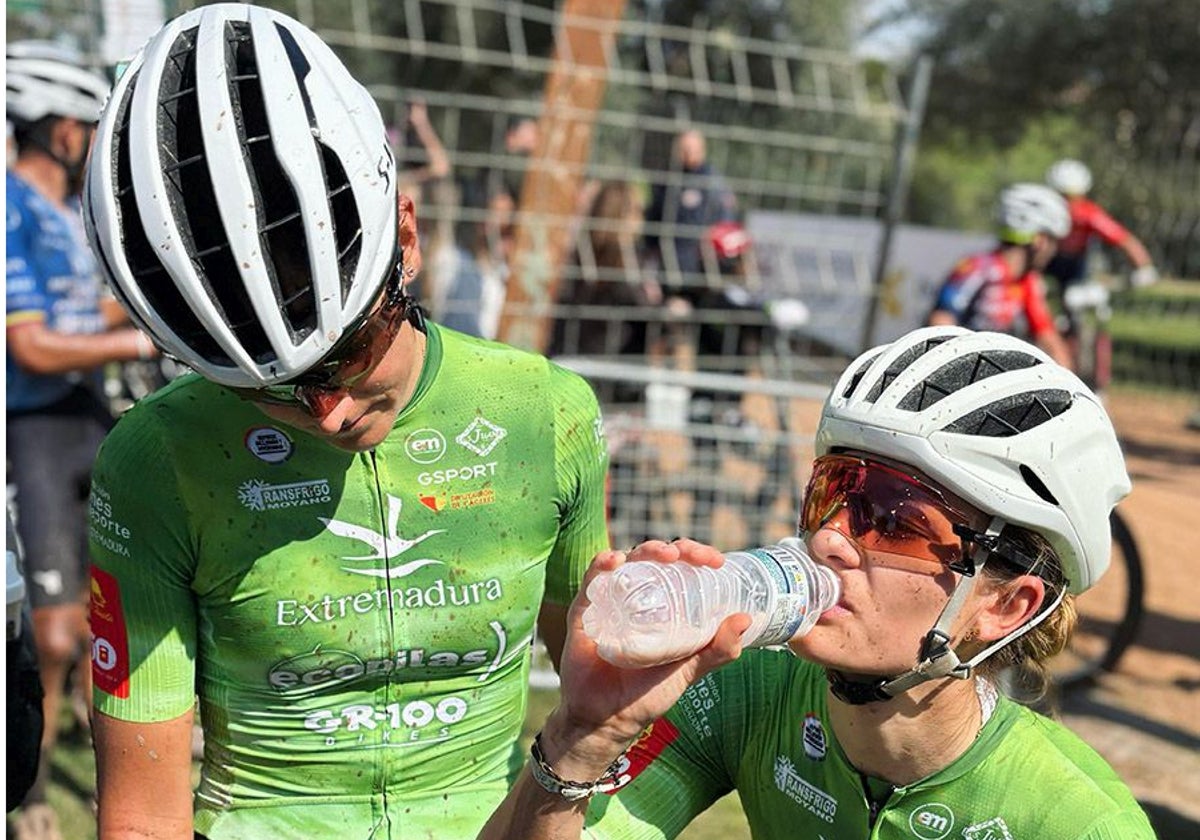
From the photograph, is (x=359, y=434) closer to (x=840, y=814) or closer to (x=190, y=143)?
(x=190, y=143)

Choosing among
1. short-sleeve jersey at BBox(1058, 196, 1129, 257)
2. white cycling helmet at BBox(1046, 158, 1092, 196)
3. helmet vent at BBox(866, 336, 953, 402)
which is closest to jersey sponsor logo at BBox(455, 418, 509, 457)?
helmet vent at BBox(866, 336, 953, 402)

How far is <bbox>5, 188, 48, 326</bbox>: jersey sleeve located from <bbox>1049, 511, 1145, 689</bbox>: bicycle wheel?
4.75 meters

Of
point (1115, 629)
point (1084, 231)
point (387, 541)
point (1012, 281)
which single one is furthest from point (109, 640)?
point (1084, 231)

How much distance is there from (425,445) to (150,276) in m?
0.59

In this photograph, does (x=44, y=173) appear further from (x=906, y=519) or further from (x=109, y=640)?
(x=906, y=519)

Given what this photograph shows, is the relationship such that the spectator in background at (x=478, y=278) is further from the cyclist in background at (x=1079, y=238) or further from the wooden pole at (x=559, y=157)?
the cyclist in background at (x=1079, y=238)

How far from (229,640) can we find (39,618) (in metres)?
2.99

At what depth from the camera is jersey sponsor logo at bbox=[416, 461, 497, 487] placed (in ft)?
7.87

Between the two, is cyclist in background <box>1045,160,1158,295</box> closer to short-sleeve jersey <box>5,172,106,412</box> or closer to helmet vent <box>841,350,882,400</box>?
short-sleeve jersey <box>5,172,106,412</box>

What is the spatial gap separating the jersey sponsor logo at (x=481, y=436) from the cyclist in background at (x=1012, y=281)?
543 centimetres

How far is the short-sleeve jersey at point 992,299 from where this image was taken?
7.63 metres

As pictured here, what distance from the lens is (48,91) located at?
5.20 metres

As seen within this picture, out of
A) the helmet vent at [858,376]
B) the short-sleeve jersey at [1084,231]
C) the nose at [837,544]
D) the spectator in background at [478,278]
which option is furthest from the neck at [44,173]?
the short-sleeve jersey at [1084,231]

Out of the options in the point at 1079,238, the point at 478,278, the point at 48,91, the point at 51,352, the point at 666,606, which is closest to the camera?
the point at 666,606
